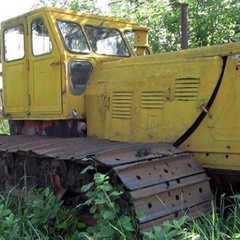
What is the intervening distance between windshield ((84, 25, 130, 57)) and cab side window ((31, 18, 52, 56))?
56 cm

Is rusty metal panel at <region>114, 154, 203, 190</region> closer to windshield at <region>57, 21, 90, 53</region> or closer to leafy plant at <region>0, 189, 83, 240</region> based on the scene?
leafy plant at <region>0, 189, 83, 240</region>

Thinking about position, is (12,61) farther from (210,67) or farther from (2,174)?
(210,67)

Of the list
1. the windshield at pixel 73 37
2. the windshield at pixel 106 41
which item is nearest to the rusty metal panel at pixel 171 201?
the windshield at pixel 73 37

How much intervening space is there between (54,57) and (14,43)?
1026mm

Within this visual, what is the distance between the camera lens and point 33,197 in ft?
16.4

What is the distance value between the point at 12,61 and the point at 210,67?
120 inches

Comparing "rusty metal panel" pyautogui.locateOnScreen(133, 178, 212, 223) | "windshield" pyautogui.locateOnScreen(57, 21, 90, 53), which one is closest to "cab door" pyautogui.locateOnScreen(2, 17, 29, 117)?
"windshield" pyautogui.locateOnScreen(57, 21, 90, 53)

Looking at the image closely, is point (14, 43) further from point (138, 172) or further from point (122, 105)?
point (138, 172)

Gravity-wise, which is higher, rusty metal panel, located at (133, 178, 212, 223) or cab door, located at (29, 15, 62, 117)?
cab door, located at (29, 15, 62, 117)

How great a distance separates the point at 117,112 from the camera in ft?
18.2

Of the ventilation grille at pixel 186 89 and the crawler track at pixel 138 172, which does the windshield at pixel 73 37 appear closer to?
the crawler track at pixel 138 172

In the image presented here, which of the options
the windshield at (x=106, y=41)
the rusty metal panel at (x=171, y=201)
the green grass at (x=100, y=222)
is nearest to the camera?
the green grass at (x=100, y=222)

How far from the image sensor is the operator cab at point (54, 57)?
5887 millimetres

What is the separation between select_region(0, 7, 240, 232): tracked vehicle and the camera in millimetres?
4266
